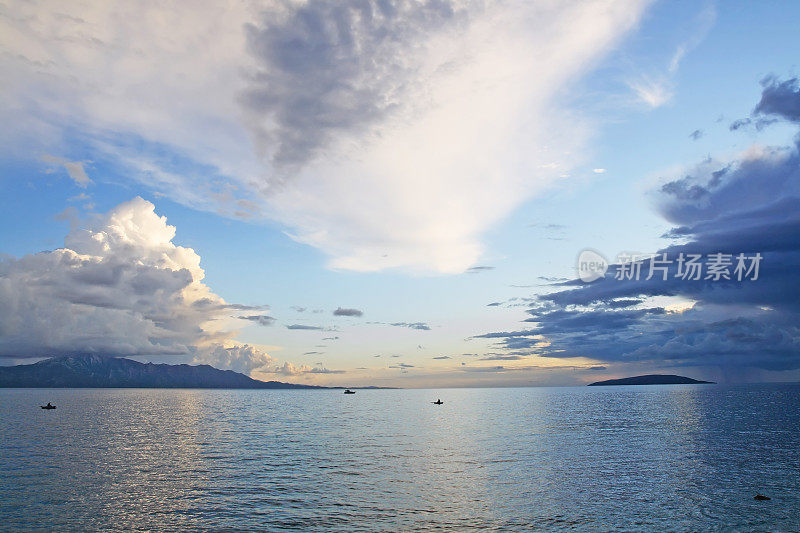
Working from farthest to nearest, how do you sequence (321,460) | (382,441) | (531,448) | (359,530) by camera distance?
(382,441), (531,448), (321,460), (359,530)

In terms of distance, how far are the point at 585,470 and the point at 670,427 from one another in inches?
2686

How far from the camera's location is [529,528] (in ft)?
137

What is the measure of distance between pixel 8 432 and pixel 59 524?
87.1m

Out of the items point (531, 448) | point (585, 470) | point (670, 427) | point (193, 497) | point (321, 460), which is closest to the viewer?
point (193, 497)

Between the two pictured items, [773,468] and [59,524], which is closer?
[59,524]

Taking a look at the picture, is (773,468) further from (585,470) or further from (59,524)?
(59,524)

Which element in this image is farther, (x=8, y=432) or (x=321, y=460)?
(x=8, y=432)

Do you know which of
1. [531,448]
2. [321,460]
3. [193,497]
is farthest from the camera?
[531,448]

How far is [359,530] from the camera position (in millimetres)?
40750

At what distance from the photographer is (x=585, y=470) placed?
65188 millimetres

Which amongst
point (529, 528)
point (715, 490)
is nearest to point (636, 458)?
point (715, 490)

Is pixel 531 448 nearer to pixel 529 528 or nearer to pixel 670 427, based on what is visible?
pixel 529 528

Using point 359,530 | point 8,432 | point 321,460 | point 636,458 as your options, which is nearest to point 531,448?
point 636,458

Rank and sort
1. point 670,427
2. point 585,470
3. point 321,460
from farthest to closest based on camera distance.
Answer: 1. point 670,427
2. point 321,460
3. point 585,470
